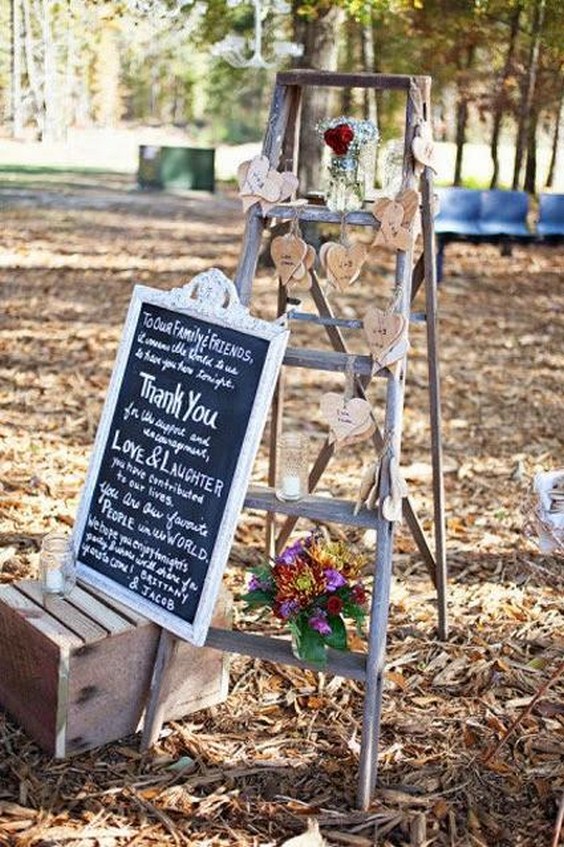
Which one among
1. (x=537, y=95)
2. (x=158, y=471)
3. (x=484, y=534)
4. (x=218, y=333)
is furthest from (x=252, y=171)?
(x=537, y=95)

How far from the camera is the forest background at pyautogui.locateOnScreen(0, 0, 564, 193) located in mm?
8875

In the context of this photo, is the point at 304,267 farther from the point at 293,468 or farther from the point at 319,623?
the point at 319,623

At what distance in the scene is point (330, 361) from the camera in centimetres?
271

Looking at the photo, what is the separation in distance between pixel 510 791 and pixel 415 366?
451 cm

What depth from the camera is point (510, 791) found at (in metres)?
2.77

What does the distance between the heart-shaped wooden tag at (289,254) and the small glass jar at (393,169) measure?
28cm

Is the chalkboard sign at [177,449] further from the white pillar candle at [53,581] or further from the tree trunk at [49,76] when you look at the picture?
the tree trunk at [49,76]

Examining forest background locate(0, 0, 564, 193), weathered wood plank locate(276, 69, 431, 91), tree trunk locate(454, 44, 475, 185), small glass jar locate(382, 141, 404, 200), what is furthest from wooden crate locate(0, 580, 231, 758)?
tree trunk locate(454, 44, 475, 185)

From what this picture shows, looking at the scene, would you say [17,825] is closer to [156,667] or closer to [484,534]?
[156,667]

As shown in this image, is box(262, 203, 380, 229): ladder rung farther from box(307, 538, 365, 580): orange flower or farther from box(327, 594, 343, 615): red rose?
box(327, 594, 343, 615): red rose

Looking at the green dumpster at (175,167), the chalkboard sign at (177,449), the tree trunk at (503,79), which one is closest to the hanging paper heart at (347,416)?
the chalkboard sign at (177,449)

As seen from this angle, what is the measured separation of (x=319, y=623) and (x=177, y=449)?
23.8 inches

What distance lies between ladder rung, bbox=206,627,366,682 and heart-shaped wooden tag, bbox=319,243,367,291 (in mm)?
947

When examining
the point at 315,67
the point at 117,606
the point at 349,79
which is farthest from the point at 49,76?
the point at 117,606
